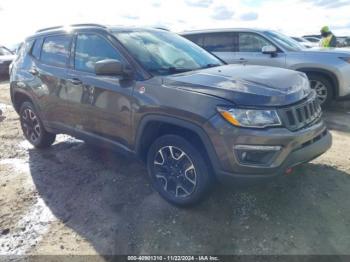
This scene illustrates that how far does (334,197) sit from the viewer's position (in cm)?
344

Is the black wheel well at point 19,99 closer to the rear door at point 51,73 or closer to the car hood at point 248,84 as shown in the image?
the rear door at point 51,73

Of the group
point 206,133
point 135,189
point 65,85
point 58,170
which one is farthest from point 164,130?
point 58,170

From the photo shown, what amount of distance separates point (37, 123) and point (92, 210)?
238 cm

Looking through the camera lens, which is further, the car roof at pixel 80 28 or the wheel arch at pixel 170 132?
the car roof at pixel 80 28

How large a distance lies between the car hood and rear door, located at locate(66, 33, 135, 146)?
622 mm

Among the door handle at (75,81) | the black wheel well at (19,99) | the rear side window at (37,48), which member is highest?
the rear side window at (37,48)

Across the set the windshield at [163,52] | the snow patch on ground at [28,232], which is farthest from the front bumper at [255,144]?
the snow patch on ground at [28,232]

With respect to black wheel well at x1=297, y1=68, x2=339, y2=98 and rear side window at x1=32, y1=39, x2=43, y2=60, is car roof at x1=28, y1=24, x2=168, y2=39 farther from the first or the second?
black wheel well at x1=297, y1=68, x2=339, y2=98

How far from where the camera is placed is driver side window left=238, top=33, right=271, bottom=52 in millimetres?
7414

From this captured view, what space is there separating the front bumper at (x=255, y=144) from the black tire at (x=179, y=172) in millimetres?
215

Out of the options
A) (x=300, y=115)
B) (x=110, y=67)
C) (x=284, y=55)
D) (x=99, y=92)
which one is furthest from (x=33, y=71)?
(x=284, y=55)

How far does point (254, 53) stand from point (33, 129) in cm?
495

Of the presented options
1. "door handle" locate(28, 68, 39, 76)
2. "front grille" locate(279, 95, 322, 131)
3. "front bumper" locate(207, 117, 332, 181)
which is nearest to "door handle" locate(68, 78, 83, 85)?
"door handle" locate(28, 68, 39, 76)

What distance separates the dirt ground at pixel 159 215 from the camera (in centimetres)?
289
